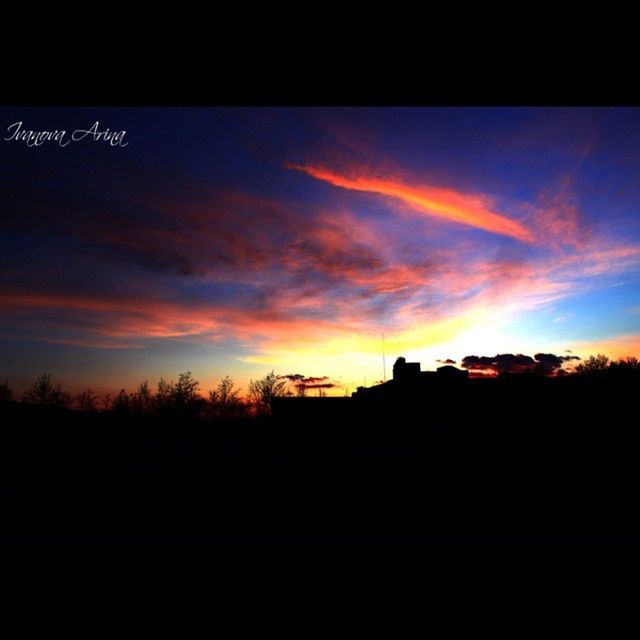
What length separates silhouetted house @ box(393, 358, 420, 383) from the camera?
20.3m

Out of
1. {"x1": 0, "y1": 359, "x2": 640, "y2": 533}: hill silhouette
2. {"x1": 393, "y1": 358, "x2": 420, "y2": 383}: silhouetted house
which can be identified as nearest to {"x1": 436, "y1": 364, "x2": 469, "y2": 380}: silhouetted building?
{"x1": 393, "y1": 358, "x2": 420, "y2": 383}: silhouetted house

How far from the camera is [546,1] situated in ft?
3.57

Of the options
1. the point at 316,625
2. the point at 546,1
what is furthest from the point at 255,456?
the point at 546,1

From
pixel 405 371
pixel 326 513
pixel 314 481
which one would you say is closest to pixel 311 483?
pixel 314 481

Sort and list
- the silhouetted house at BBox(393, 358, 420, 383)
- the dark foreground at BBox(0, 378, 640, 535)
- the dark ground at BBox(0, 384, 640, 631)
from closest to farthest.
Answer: the dark ground at BBox(0, 384, 640, 631) → the dark foreground at BBox(0, 378, 640, 535) → the silhouetted house at BBox(393, 358, 420, 383)

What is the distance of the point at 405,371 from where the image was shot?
68.2 feet

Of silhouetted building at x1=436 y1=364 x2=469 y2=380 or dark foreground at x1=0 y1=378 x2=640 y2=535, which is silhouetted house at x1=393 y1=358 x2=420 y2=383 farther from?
dark foreground at x1=0 y1=378 x2=640 y2=535

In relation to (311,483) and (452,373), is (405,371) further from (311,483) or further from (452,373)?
(311,483)

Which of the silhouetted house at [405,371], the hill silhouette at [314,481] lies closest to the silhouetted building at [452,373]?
the silhouetted house at [405,371]


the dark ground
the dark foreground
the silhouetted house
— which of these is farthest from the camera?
the silhouetted house

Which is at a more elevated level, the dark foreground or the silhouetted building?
the silhouetted building

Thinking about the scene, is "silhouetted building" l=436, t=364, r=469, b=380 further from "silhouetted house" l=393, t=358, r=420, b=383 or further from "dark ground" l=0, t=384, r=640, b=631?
"dark ground" l=0, t=384, r=640, b=631

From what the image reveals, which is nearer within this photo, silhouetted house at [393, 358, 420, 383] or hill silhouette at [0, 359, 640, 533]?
hill silhouette at [0, 359, 640, 533]

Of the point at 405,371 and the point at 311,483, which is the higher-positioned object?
the point at 405,371
